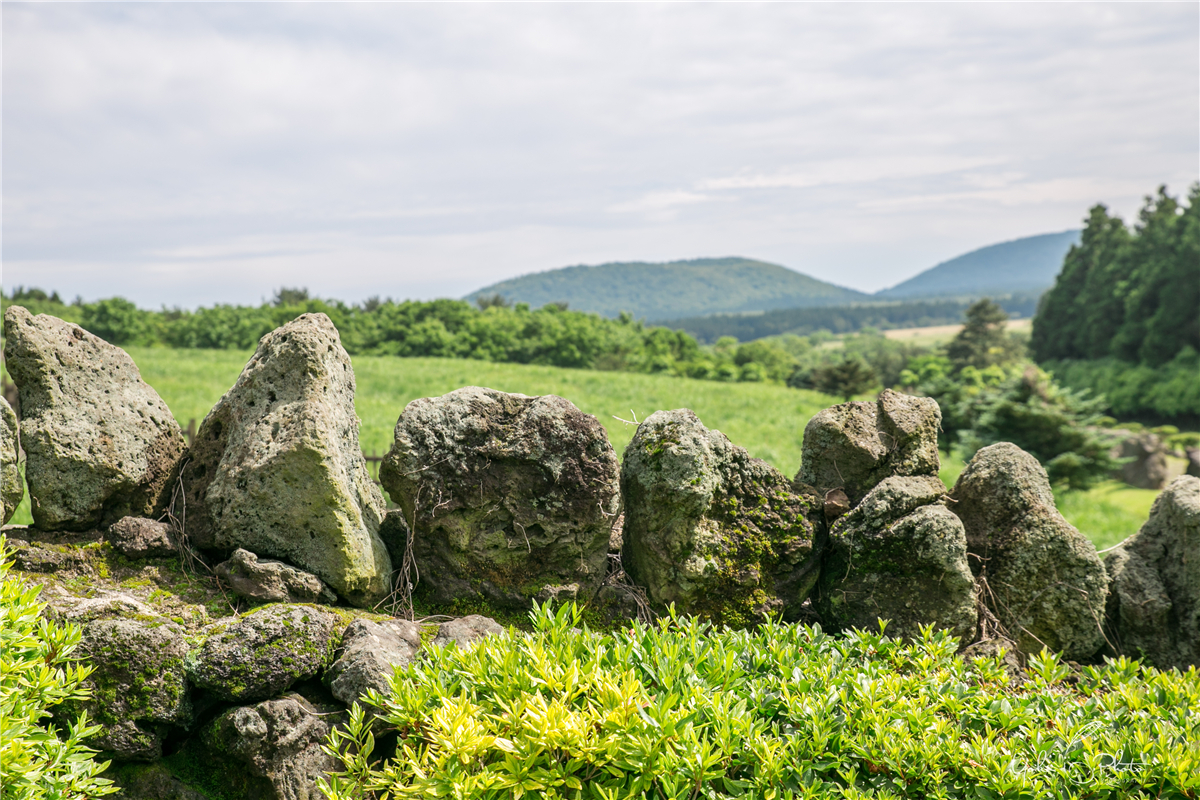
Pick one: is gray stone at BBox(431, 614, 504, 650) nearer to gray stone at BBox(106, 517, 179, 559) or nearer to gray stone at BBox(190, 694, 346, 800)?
gray stone at BBox(190, 694, 346, 800)

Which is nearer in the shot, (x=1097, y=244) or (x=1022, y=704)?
(x=1022, y=704)

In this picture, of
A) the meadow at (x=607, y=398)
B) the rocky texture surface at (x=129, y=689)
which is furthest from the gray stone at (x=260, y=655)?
the meadow at (x=607, y=398)

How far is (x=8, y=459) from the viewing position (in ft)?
13.4

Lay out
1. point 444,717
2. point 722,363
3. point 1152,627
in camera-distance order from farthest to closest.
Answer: point 722,363, point 1152,627, point 444,717

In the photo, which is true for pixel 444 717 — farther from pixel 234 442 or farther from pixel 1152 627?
pixel 1152 627

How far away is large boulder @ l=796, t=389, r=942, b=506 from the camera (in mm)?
5023

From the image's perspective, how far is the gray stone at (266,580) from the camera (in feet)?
13.4

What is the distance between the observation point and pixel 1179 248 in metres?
41.4

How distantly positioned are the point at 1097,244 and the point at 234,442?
6085cm

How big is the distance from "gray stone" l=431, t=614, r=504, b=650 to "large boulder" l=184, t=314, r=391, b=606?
2.23 feet

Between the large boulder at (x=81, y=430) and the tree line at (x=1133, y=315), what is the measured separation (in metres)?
46.2

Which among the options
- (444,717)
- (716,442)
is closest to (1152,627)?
(716,442)

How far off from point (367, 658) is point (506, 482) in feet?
4.33

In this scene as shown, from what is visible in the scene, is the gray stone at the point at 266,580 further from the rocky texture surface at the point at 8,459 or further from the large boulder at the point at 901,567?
the large boulder at the point at 901,567
